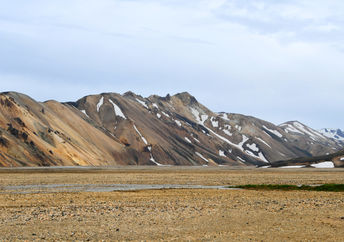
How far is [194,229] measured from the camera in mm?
20891

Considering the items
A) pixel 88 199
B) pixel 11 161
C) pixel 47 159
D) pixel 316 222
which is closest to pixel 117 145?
pixel 47 159

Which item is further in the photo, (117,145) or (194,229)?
(117,145)

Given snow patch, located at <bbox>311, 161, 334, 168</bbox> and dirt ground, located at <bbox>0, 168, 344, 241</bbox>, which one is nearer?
dirt ground, located at <bbox>0, 168, 344, 241</bbox>

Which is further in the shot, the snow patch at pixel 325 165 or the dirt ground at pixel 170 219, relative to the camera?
the snow patch at pixel 325 165

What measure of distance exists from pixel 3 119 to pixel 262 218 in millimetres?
120903

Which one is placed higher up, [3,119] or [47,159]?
[3,119]

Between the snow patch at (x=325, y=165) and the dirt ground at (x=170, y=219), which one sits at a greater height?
the dirt ground at (x=170, y=219)

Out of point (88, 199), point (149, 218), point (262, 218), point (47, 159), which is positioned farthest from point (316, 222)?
point (47, 159)

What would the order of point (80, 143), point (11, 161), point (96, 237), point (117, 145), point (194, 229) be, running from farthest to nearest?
point (117, 145) → point (80, 143) → point (11, 161) → point (194, 229) → point (96, 237)

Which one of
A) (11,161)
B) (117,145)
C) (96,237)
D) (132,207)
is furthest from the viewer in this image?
(117,145)

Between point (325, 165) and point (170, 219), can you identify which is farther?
point (325, 165)

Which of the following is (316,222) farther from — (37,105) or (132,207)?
(37,105)

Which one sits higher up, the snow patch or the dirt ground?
the dirt ground

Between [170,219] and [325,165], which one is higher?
[170,219]
